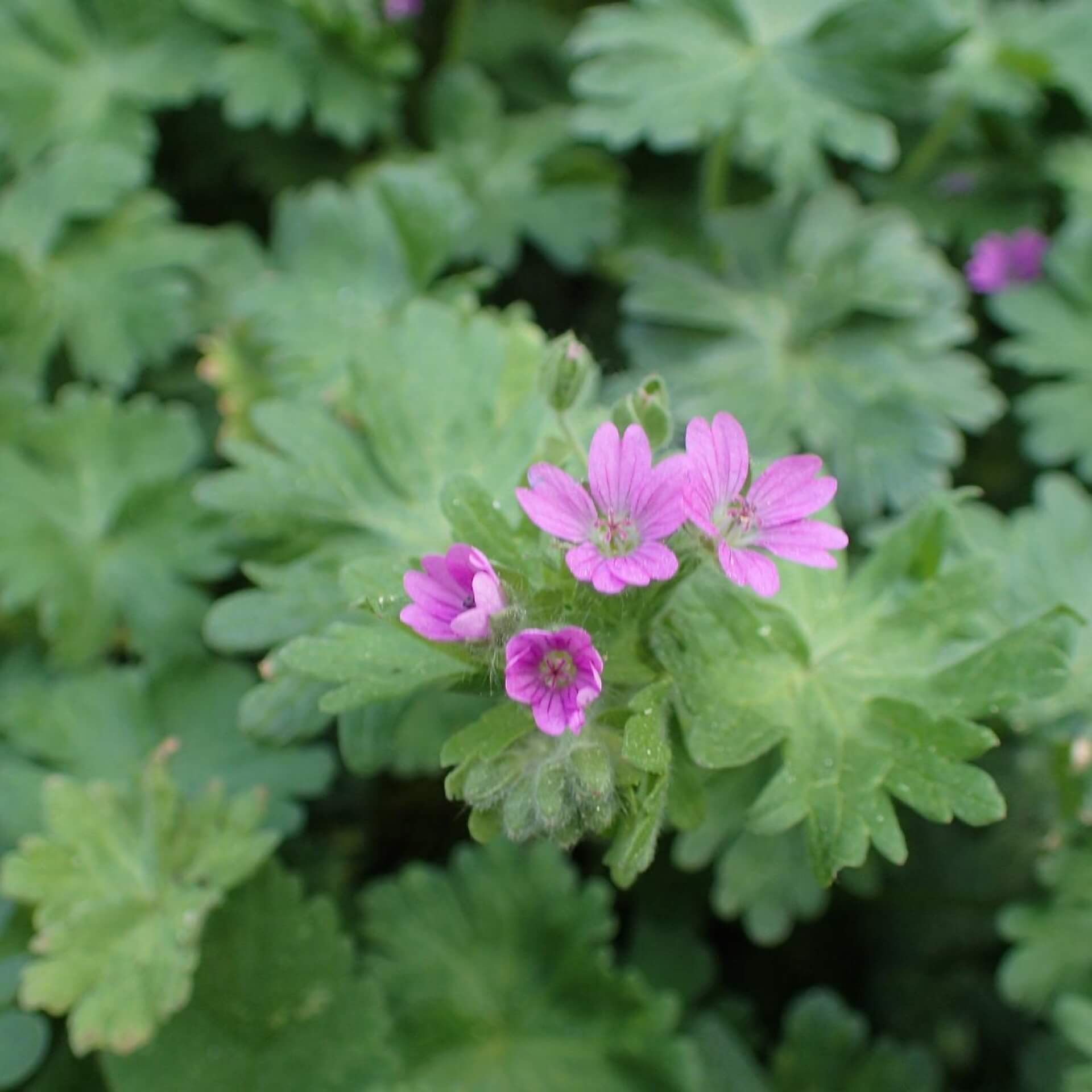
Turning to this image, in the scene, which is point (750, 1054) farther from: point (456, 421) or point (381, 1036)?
point (456, 421)

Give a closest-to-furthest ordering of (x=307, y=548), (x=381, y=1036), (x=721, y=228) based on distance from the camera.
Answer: (x=307, y=548)
(x=381, y=1036)
(x=721, y=228)

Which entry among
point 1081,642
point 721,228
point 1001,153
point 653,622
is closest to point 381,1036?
point 653,622

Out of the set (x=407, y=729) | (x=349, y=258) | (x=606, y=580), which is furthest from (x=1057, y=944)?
(x=349, y=258)

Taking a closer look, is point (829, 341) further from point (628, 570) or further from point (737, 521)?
point (628, 570)

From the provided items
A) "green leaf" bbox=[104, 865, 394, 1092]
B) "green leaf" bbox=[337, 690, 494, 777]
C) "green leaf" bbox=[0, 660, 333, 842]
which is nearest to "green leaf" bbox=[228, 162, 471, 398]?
"green leaf" bbox=[0, 660, 333, 842]

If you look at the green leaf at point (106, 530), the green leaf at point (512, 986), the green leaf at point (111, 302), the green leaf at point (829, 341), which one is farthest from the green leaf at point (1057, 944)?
the green leaf at point (111, 302)
